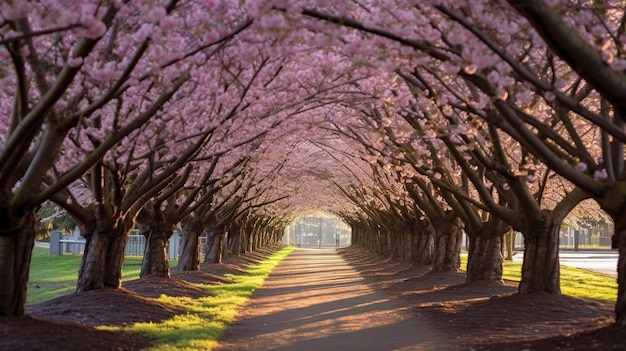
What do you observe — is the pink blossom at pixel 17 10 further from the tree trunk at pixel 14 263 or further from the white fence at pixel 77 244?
the white fence at pixel 77 244

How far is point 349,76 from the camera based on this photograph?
49.7 feet

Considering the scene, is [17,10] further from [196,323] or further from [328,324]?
[328,324]

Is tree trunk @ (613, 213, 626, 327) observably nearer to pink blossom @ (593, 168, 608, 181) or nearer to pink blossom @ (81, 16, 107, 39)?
pink blossom @ (593, 168, 608, 181)

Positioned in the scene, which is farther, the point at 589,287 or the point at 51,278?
the point at 51,278

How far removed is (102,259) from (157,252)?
5.80 m

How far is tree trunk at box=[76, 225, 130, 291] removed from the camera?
15078mm

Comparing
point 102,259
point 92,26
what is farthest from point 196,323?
point 92,26

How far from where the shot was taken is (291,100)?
15.8 m

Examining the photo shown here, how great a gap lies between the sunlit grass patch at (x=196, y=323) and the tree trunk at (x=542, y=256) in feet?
20.0

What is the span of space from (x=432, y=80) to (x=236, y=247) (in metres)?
32.1

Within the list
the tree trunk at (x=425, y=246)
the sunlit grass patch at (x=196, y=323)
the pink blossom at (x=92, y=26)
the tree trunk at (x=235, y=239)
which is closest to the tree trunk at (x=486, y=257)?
the sunlit grass patch at (x=196, y=323)

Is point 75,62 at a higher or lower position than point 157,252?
higher

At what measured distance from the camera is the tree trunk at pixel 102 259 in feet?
49.5

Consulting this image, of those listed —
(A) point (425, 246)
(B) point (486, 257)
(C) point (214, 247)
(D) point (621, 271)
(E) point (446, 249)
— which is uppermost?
(A) point (425, 246)
